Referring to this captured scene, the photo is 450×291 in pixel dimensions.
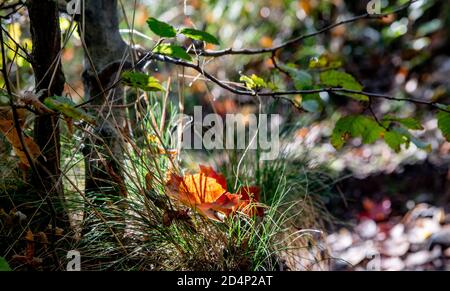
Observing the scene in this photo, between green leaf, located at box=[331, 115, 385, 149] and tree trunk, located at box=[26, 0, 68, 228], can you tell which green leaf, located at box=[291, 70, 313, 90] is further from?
tree trunk, located at box=[26, 0, 68, 228]

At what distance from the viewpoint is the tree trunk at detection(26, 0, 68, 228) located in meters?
1.27

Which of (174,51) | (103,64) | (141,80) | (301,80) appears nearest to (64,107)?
(141,80)

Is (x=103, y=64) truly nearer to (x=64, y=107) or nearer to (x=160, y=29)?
(x=160, y=29)

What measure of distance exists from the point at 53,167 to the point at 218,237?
488 mm

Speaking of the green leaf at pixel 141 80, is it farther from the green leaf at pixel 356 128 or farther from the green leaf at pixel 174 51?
the green leaf at pixel 356 128

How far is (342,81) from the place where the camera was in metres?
1.59

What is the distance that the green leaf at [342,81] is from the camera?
5.18 ft

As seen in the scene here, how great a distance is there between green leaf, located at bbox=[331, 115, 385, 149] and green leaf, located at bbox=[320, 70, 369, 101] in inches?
2.9

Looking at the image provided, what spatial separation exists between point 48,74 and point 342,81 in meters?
0.84

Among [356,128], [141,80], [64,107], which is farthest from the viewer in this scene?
[356,128]

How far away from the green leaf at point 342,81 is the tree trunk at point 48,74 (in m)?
0.77

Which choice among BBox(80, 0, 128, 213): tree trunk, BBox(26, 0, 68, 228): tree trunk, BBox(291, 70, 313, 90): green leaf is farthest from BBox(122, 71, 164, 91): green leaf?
BBox(291, 70, 313, 90): green leaf

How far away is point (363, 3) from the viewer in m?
4.45

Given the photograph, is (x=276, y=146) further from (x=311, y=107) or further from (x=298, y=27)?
(x=298, y=27)
